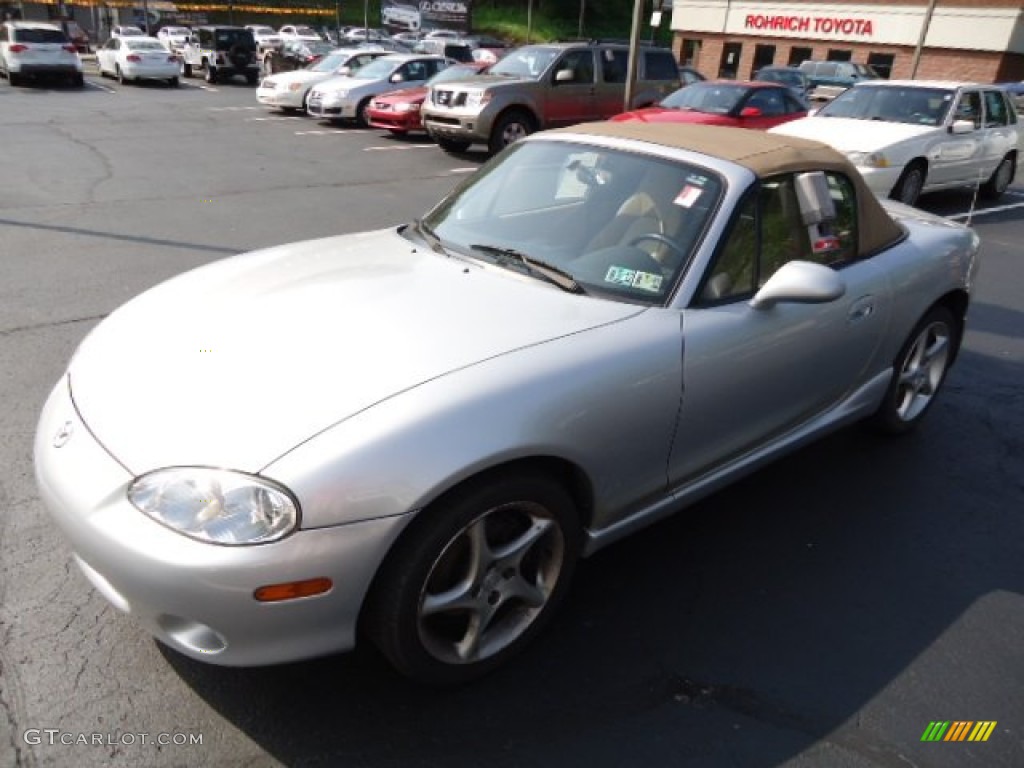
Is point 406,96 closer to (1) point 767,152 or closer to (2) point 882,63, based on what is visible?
(1) point 767,152

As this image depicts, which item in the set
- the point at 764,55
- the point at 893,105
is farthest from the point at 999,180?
the point at 764,55

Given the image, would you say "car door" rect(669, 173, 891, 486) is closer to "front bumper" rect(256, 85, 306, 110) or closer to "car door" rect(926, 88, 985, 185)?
"car door" rect(926, 88, 985, 185)

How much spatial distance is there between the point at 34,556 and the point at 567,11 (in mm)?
69349

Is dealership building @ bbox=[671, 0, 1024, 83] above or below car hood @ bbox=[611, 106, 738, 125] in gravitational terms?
above

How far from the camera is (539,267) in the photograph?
2.94m

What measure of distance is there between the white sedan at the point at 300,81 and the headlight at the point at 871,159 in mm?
11480

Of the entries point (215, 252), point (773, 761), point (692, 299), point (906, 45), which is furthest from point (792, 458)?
point (906, 45)

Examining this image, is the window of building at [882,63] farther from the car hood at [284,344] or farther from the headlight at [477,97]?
the car hood at [284,344]

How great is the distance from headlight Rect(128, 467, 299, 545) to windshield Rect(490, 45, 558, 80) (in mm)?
12262

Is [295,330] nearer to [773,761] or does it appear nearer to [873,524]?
[773,761]

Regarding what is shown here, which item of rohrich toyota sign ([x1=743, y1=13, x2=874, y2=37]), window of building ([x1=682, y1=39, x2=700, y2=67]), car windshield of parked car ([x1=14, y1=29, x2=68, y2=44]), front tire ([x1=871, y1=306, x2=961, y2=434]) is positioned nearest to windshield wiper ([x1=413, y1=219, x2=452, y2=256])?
front tire ([x1=871, y1=306, x2=961, y2=434])

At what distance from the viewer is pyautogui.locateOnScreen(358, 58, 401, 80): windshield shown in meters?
16.0

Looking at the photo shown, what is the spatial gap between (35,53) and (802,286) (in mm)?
24764

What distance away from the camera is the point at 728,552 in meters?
3.20
